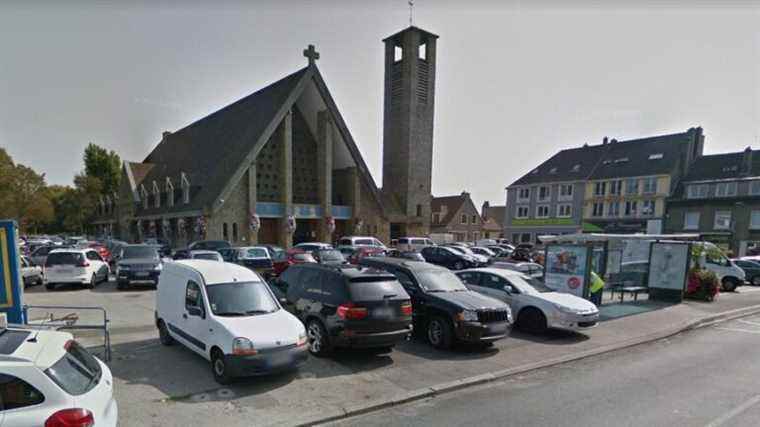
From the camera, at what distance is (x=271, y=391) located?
5211 millimetres

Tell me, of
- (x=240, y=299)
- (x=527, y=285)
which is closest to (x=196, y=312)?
(x=240, y=299)

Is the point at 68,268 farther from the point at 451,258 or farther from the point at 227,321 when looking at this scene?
the point at 451,258

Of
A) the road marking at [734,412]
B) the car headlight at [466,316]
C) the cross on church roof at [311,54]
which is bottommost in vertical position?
the road marking at [734,412]

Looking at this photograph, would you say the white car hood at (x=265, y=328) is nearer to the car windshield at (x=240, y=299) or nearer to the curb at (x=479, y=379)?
the car windshield at (x=240, y=299)

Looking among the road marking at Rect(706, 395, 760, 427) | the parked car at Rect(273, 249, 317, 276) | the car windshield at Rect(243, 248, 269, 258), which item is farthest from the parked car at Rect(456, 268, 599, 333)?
the car windshield at Rect(243, 248, 269, 258)

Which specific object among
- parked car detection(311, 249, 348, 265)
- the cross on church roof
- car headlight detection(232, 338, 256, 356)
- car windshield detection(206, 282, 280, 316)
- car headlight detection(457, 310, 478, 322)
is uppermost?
the cross on church roof

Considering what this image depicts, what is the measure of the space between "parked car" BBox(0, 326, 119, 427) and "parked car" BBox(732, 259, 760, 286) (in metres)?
27.8

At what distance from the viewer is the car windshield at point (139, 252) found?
14516mm

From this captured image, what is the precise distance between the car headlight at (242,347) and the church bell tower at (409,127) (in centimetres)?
3252

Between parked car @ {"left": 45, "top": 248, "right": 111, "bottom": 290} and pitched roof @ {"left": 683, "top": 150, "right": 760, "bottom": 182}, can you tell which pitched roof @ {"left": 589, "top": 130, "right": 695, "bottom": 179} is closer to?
pitched roof @ {"left": 683, "top": 150, "right": 760, "bottom": 182}

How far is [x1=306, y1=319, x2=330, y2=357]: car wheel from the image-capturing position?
21.5 feet

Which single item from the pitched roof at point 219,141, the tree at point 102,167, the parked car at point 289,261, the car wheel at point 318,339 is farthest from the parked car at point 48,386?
the tree at point 102,167

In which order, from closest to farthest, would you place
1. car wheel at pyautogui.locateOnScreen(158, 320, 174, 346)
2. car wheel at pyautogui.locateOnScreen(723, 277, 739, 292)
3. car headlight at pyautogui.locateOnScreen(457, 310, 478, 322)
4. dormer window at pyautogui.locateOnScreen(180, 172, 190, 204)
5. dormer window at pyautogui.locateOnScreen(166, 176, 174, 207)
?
car wheel at pyautogui.locateOnScreen(158, 320, 174, 346) → car headlight at pyautogui.locateOnScreen(457, 310, 478, 322) → car wheel at pyautogui.locateOnScreen(723, 277, 739, 292) → dormer window at pyautogui.locateOnScreen(180, 172, 190, 204) → dormer window at pyautogui.locateOnScreen(166, 176, 174, 207)

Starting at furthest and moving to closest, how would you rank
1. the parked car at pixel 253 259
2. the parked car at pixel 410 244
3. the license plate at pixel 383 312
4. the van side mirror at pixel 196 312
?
the parked car at pixel 410 244
the parked car at pixel 253 259
the license plate at pixel 383 312
the van side mirror at pixel 196 312
